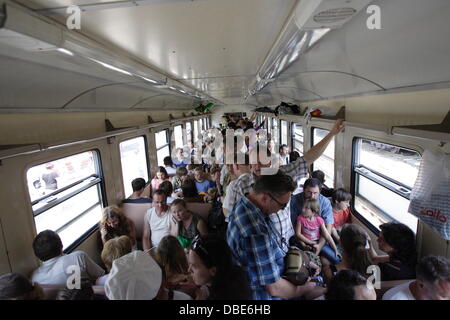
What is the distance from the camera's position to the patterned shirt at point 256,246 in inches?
62.6

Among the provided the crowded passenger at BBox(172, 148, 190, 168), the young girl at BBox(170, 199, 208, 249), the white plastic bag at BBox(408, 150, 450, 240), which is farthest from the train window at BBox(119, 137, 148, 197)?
the white plastic bag at BBox(408, 150, 450, 240)

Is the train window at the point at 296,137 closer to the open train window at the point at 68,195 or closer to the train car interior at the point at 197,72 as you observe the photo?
the train car interior at the point at 197,72

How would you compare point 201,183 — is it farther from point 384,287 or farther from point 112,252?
point 384,287

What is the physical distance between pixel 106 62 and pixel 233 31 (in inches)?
47.3

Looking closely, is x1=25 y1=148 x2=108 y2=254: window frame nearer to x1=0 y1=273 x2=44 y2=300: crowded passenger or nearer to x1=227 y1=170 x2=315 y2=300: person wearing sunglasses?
x1=0 y1=273 x2=44 y2=300: crowded passenger

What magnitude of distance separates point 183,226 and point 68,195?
71.0 inches

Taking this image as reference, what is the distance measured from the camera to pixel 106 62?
2.07 meters

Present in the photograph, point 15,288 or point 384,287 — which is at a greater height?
point 15,288

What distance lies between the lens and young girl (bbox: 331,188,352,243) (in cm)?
387

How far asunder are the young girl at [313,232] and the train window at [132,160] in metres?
4.02

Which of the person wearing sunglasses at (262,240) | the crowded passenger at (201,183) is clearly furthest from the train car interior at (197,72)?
the crowded passenger at (201,183)

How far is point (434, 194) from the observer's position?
1.85 meters

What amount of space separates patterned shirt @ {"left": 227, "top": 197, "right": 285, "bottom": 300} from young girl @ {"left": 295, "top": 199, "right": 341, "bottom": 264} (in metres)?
1.95

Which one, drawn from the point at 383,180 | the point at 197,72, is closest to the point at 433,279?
the point at 383,180
